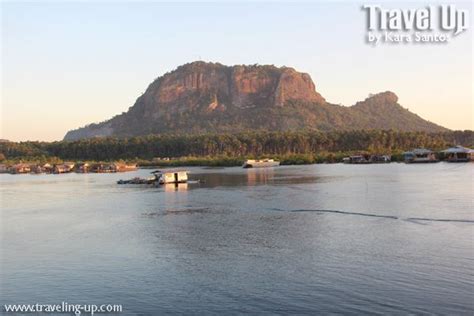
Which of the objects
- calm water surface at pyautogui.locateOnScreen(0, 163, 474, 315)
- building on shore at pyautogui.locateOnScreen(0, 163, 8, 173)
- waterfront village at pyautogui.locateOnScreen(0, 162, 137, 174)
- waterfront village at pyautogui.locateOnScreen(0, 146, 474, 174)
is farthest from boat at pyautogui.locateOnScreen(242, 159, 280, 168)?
calm water surface at pyautogui.locateOnScreen(0, 163, 474, 315)

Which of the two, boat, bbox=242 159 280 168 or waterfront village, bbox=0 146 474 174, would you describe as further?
boat, bbox=242 159 280 168

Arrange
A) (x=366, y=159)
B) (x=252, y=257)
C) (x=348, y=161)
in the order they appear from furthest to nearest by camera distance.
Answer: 1. (x=348, y=161)
2. (x=366, y=159)
3. (x=252, y=257)

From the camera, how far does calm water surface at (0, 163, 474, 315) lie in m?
16.9

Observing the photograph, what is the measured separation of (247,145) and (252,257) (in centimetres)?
13514

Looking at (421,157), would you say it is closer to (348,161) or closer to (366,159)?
(366,159)

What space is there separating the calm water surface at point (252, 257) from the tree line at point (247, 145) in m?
108

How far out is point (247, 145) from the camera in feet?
517

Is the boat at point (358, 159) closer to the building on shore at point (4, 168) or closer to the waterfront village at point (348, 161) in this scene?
the waterfront village at point (348, 161)

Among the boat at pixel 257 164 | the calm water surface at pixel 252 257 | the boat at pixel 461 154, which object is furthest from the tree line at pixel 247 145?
the calm water surface at pixel 252 257

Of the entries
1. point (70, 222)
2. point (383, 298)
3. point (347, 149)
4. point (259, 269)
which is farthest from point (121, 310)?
point (347, 149)

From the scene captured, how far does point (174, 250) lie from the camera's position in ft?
82.4

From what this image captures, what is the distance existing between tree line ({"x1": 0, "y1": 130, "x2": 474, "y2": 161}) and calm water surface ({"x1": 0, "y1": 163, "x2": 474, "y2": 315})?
10803 centimetres

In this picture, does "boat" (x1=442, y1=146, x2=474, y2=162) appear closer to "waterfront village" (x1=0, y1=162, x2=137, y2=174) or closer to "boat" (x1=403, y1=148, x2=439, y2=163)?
"boat" (x1=403, y1=148, x2=439, y2=163)

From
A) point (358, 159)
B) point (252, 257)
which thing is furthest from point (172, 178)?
point (358, 159)
